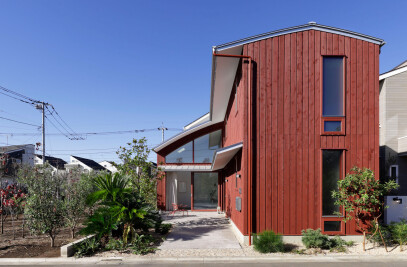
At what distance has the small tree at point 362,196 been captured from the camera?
703 centimetres

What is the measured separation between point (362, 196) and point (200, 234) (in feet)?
18.5

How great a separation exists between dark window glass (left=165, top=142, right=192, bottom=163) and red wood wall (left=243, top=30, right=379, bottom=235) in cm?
784

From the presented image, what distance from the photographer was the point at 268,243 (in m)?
6.93

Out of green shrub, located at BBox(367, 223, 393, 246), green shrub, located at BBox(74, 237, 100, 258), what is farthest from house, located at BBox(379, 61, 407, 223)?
green shrub, located at BBox(74, 237, 100, 258)

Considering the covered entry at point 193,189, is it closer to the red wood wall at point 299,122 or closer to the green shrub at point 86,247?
the red wood wall at point 299,122

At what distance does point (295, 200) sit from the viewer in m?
7.71

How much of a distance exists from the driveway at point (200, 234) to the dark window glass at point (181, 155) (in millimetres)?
3763

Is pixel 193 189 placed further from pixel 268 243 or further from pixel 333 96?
pixel 333 96

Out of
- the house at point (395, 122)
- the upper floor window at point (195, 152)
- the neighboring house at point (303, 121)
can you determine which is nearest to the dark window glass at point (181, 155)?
the upper floor window at point (195, 152)

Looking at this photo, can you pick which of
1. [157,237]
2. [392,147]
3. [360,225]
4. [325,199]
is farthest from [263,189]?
[392,147]

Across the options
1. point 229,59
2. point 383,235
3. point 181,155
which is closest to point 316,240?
point 383,235

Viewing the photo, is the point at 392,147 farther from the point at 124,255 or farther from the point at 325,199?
the point at 124,255

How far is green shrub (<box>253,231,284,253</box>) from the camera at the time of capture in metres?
6.91

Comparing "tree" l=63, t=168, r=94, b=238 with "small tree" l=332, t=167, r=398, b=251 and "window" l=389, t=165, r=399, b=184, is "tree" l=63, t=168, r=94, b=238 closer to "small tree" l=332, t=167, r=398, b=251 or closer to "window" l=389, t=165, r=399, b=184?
"small tree" l=332, t=167, r=398, b=251
